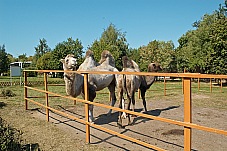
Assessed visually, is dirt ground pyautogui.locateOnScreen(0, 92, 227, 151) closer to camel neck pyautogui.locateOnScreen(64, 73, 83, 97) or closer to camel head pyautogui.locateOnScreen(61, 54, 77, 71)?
camel neck pyautogui.locateOnScreen(64, 73, 83, 97)

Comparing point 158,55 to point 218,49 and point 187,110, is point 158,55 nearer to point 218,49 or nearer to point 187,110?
point 218,49

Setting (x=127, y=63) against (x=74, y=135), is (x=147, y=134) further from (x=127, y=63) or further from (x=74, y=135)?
(x=127, y=63)

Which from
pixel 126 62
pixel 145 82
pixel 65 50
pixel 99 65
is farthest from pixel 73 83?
pixel 65 50

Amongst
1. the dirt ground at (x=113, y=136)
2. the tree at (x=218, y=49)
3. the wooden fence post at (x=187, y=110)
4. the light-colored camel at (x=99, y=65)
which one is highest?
the tree at (x=218, y=49)

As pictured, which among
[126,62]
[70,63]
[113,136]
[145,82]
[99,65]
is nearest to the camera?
[113,136]

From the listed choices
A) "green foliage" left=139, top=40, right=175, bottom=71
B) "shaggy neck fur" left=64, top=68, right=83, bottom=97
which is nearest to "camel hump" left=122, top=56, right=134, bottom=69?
"shaggy neck fur" left=64, top=68, right=83, bottom=97

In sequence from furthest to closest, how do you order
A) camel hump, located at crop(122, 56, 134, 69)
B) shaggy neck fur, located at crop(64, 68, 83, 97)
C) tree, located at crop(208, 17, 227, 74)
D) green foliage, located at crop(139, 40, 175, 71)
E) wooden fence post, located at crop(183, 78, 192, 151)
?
green foliage, located at crop(139, 40, 175, 71)
tree, located at crop(208, 17, 227, 74)
camel hump, located at crop(122, 56, 134, 69)
shaggy neck fur, located at crop(64, 68, 83, 97)
wooden fence post, located at crop(183, 78, 192, 151)

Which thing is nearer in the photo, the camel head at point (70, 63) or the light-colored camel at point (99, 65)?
the camel head at point (70, 63)

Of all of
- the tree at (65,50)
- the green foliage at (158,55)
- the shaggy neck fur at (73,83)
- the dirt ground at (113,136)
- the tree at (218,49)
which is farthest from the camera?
the green foliage at (158,55)

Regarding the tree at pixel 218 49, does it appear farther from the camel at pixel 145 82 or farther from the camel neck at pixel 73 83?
the camel neck at pixel 73 83

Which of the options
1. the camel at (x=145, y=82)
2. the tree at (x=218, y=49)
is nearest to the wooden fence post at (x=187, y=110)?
the camel at (x=145, y=82)

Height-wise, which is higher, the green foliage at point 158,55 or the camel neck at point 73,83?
the green foliage at point 158,55

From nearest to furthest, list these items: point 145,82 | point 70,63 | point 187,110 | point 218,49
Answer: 1. point 187,110
2. point 70,63
3. point 145,82
4. point 218,49

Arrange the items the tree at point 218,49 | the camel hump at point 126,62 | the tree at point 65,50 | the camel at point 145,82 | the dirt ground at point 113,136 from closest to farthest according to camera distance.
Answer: the dirt ground at point 113,136 → the camel hump at point 126,62 → the camel at point 145,82 → the tree at point 218,49 → the tree at point 65,50
